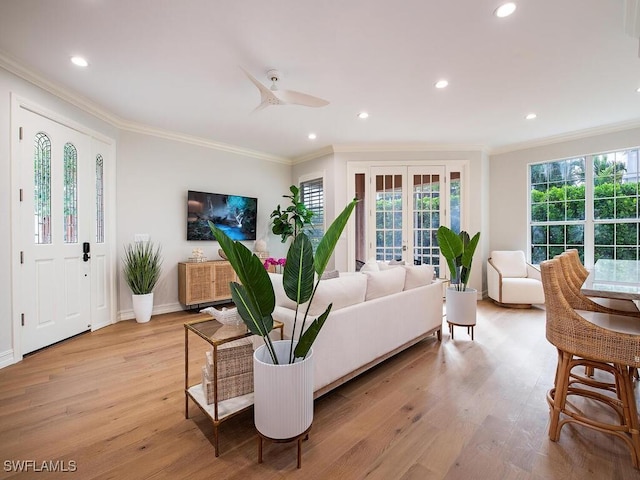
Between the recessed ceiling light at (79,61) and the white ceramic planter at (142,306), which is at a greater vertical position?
the recessed ceiling light at (79,61)

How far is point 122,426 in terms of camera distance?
1.71 meters

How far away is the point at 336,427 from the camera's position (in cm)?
171

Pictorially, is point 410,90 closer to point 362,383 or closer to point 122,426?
point 362,383

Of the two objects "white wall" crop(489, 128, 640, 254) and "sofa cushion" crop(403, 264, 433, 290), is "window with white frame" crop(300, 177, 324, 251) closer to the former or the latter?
"sofa cushion" crop(403, 264, 433, 290)

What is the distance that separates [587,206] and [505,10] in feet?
13.2

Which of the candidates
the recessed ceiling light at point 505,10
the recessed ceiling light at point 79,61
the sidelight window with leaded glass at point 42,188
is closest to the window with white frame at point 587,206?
the recessed ceiling light at point 505,10

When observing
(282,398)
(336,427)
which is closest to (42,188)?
(282,398)

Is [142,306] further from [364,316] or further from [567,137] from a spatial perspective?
[567,137]

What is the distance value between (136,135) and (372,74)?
10.9 feet

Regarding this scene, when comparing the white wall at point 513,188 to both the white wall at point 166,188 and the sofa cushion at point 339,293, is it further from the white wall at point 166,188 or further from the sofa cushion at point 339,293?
the white wall at point 166,188

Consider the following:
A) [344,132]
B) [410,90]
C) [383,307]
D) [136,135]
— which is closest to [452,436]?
[383,307]

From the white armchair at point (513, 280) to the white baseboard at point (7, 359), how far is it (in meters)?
5.88

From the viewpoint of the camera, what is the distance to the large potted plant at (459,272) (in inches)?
118

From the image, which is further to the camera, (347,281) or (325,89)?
(325,89)
